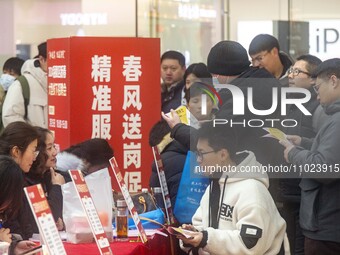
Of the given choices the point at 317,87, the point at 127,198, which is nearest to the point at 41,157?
the point at 127,198

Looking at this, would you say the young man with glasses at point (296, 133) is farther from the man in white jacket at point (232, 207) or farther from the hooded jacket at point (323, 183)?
the man in white jacket at point (232, 207)

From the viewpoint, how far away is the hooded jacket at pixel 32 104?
26.9ft

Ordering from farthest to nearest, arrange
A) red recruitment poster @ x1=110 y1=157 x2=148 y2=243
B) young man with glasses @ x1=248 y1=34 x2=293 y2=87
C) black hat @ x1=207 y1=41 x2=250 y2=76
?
young man with glasses @ x1=248 y1=34 x2=293 y2=87 → black hat @ x1=207 y1=41 x2=250 y2=76 → red recruitment poster @ x1=110 y1=157 x2=148 y2=243

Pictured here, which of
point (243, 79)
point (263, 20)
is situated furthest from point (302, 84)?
point (263, 20)

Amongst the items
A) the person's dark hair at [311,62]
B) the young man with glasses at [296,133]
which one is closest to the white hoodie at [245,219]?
the young man with glasses at [296,133]

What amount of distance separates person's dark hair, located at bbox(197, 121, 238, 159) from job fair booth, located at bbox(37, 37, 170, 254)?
6.06 ft

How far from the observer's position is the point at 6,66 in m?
9.92

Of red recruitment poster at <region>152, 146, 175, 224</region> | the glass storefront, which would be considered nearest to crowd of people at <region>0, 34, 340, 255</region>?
red recruitment poster at <region>152, 146, 175, 224</region>

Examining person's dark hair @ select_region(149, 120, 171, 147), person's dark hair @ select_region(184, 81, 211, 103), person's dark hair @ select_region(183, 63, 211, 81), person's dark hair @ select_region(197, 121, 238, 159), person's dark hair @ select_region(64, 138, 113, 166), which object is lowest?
person's dark hair @ select_region(64, 138, 113, 166)

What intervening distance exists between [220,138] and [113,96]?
2.19m

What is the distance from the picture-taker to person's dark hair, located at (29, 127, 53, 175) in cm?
557

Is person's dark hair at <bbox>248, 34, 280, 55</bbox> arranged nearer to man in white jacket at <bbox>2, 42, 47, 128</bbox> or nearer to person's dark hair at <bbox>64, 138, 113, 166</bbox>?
person's dark hair at <bbox>64, 138, 113, 166</bbox>

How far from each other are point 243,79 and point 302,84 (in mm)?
631

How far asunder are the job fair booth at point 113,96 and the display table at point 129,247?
145 cm
